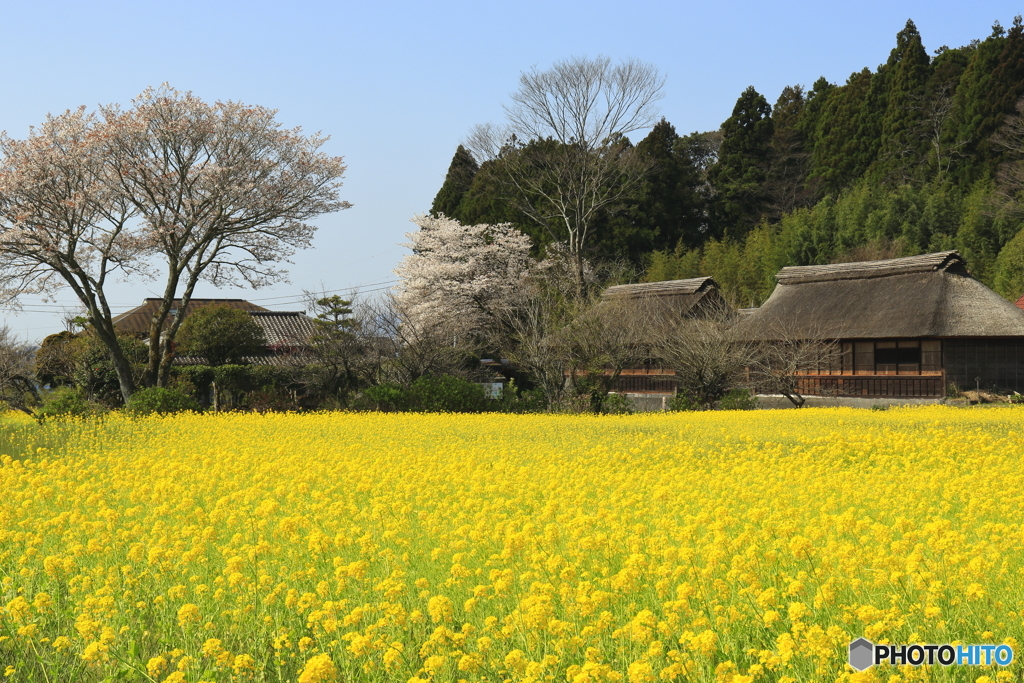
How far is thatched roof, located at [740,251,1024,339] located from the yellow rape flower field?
63.4ft

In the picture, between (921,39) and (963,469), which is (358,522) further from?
(921,39)

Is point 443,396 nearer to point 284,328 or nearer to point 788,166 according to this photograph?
point 284,328

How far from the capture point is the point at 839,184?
45.8 meters

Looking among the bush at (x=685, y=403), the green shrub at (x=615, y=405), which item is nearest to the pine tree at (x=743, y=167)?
the bush at (x=685, y=403)

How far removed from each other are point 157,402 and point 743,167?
124 feet

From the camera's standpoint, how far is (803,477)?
780 centimetres

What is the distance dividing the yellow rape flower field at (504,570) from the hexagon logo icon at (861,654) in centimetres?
5

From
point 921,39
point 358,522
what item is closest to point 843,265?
point 921,39

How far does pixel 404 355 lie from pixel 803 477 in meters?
16.3

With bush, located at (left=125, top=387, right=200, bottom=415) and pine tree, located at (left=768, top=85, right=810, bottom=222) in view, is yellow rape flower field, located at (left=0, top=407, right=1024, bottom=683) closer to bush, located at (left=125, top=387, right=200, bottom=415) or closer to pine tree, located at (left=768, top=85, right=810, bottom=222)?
bush, located at (left=125, top=387, right=200, bottom=415)

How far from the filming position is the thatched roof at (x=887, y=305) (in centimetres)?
2691

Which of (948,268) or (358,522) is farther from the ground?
(948,268)

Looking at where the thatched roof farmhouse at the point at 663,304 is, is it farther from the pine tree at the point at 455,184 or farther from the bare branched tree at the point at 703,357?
the pine tree at the point at 455,184

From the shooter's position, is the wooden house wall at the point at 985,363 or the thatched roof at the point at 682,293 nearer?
the wooden house wall at the point at 985,363
